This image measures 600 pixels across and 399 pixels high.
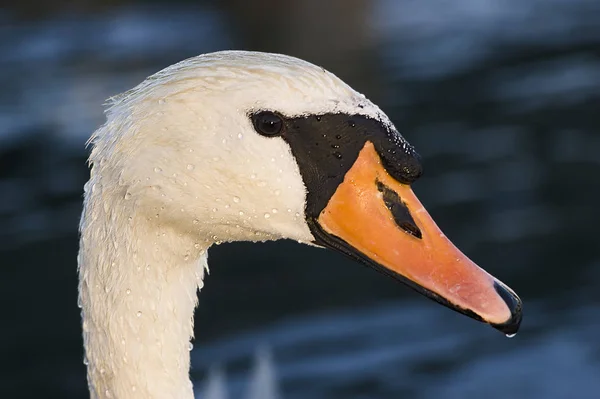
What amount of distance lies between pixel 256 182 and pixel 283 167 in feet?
0.26

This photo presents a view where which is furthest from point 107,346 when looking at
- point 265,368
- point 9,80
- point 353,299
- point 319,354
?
point 9,80

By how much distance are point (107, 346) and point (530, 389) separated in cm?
416

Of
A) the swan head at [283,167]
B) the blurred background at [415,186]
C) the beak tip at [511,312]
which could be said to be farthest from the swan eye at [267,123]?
the blurred background at [415,186]

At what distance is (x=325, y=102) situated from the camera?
2.88m

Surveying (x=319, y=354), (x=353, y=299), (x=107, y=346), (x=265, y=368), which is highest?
(x=353, y=299)

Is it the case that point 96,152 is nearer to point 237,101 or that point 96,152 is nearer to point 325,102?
point 237,101

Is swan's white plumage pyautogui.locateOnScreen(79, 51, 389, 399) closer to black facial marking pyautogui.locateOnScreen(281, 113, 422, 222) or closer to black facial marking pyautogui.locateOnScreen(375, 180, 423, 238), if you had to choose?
black facial marking pyautogui.locateOnScreen(281, 113, 422, 222)

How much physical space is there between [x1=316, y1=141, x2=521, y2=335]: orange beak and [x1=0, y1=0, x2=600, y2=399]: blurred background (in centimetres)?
262

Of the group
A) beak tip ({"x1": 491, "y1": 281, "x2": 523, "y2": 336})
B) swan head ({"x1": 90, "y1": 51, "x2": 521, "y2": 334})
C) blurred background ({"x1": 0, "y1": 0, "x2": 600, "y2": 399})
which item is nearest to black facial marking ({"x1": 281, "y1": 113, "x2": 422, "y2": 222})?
swan head ({"x1": 90, "y1": 51, "x2": 521, "y2": 334})

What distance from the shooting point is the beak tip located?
9.50 feet

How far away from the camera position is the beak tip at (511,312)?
290cm

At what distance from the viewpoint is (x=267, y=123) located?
9.52 feet

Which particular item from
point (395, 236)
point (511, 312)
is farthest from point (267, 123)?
point (511, 312)

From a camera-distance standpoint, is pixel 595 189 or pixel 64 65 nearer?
pixel 595 189
